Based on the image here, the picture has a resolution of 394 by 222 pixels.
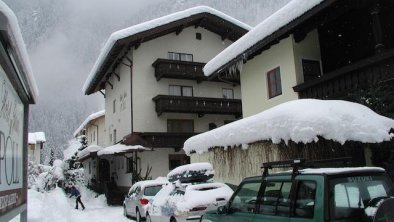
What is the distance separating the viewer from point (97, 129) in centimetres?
4709

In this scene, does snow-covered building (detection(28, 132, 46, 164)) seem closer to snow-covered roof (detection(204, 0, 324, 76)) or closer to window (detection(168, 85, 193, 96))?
window (detection(168, 85, 193, 96))

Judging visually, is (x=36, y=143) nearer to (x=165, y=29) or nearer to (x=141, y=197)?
(x=165, y=29)

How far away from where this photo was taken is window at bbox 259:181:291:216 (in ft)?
18.6

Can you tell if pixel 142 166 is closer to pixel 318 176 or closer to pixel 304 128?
pixel 304 128

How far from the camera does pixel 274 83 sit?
16.1 metres

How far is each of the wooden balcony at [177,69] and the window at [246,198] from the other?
66.6 ft

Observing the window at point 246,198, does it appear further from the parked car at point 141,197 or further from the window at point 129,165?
the window at point 129,165

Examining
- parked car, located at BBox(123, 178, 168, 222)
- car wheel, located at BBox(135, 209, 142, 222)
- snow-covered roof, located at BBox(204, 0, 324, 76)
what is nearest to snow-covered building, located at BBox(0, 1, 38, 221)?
snow-covered roof, located at BBox(204, 0, 324, 76)

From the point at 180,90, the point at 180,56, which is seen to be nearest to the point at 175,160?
the point at 180,90

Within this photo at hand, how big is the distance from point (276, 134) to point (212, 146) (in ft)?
14.0

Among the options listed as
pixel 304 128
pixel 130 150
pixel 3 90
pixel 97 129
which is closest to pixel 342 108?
pixel 304 128

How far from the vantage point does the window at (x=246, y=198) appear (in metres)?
6.52

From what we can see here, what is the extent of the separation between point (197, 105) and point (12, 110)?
76.9 feet

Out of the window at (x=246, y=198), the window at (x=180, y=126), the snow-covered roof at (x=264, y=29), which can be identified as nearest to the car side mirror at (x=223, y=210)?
the window at (x=246, y=198)
